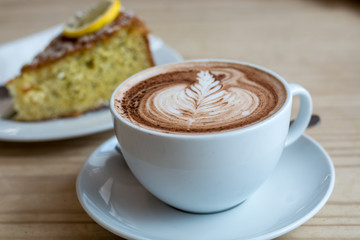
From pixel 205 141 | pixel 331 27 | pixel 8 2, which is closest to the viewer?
pixel 205 141

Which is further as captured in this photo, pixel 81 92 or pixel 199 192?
pixel 81 92

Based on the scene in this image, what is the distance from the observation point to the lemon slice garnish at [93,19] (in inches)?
66.6

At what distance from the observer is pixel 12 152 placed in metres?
1.34

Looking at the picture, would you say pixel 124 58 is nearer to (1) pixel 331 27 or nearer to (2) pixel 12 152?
(2) pixel 12 152

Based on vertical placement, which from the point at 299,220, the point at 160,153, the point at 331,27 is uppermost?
the point at 160,153

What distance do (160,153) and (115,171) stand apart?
288 millimetres

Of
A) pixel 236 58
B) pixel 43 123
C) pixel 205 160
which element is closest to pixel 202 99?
pixel 205 160

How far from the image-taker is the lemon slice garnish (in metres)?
1.69

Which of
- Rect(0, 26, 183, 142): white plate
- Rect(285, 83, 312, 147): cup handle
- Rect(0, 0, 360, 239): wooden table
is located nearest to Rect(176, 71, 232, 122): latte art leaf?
Rect(285, 83, 312, 147): cup handle

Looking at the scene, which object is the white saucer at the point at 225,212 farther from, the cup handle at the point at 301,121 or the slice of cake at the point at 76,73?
the slice of cake at the point at 76,73

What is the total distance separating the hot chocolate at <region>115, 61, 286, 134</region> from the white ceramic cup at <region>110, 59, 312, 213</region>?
0.03m

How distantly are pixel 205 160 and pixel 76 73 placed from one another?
3.59ft

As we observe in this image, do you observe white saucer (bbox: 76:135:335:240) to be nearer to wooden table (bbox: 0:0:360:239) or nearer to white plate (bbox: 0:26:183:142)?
wooden table (bbox: 0:0:360:239)

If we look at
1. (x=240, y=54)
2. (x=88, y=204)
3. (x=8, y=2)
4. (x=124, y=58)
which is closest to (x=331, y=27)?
(x=240, y=54)
